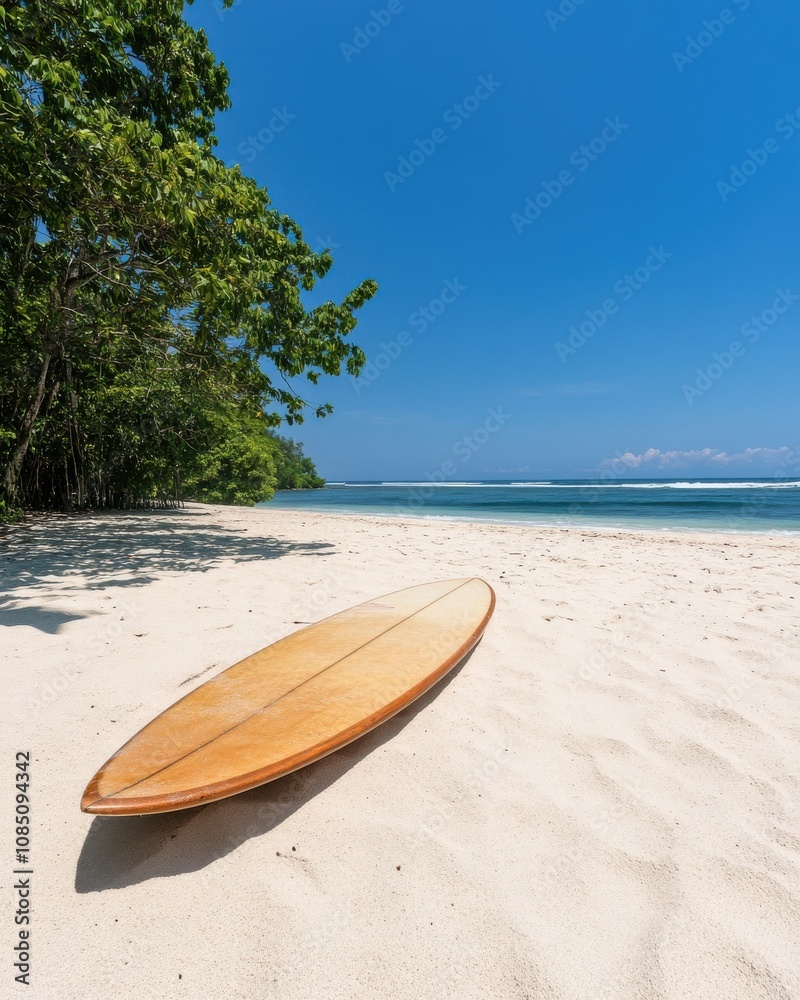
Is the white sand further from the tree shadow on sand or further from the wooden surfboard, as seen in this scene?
the tree shadow on sand

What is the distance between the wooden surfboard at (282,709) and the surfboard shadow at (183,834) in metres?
0.20

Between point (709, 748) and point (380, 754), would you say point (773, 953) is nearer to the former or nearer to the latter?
point (709, 748)

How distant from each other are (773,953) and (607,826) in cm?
45

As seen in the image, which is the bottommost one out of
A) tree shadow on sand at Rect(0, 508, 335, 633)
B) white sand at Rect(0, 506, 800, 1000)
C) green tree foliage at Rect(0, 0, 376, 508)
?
white sand at Rect(0, 506, 800, 1000)

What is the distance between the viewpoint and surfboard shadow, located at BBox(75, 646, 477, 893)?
1283 mm

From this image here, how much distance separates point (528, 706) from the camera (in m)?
2.20

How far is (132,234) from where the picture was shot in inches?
175

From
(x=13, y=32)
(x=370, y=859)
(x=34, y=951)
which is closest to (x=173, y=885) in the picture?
(x=34, y=951)

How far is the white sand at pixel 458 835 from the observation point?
1059 millimetres

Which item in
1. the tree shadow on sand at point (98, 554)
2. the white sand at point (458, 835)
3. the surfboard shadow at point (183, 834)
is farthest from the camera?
the tree shadow on sand at point (98, 554)

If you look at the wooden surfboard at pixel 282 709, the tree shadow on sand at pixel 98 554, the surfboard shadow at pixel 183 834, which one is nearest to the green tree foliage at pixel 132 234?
the tree shadow on sand at pixel 98 554

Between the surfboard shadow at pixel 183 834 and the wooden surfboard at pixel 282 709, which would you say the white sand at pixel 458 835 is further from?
the wooden surfboard at pixel 282 709

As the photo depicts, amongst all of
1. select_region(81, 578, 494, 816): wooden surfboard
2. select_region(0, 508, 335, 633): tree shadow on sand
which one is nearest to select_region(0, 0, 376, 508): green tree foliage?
select_region(0, 508, 335, 633): tree shadow on sand

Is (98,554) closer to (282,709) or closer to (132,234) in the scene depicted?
(132,234)
